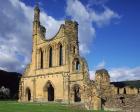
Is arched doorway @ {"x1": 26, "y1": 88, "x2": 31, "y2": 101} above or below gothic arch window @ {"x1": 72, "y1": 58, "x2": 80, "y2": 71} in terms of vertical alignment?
below

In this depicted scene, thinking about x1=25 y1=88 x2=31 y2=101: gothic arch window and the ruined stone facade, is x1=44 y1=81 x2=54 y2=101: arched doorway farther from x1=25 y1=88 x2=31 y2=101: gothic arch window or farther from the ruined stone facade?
x1=25 y1=88 x2=31 y2=101: gothic arch window

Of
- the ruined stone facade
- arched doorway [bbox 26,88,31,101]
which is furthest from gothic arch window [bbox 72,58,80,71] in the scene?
arched doorway [bbox 26,88,31,101]

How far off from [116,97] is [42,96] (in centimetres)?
1687

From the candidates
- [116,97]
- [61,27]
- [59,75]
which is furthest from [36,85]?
[116,97]

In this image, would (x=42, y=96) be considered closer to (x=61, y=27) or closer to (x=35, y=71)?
(x=35, y=71)

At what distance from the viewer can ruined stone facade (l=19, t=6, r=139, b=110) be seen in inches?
1399

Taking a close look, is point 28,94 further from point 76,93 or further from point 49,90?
point 76,93

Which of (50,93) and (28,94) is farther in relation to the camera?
(28,94)

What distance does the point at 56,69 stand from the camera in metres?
38.2

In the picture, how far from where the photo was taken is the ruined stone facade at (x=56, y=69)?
117 ft

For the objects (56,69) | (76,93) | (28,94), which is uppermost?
(56,69)

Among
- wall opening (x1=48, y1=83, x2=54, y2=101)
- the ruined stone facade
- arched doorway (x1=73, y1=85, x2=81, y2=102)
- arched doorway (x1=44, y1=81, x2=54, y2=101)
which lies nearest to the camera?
the ruined stone facade

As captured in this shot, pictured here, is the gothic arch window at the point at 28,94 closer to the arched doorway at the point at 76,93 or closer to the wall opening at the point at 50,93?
the wall opening at the point at 50,93

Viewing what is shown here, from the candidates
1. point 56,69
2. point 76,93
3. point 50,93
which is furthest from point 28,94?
point 76,93
